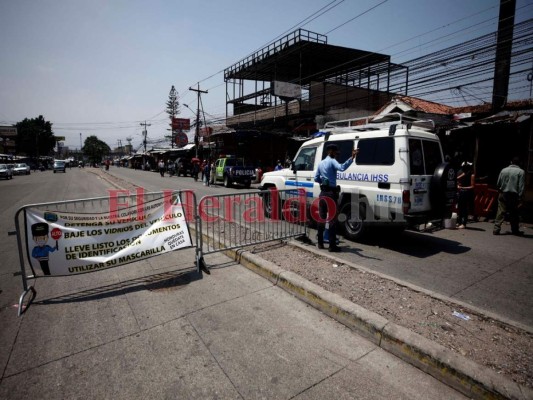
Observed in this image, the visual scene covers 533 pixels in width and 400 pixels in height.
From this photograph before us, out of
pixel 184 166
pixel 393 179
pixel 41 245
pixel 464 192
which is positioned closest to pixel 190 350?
pixel 41 245

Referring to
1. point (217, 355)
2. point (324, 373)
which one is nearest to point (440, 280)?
point (324, 373)

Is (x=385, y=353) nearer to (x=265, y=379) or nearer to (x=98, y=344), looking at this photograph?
(x=265, y=379)

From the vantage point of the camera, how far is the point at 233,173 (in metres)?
19.7

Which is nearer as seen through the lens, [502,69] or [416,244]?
[416,244]

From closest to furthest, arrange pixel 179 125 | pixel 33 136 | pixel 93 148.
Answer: pixel 179 125, pixel 33 136, pixel 93 148

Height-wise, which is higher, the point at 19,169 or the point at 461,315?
the point at 19,169

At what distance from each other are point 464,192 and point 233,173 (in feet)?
46.4

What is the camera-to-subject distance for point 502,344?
2738 mm

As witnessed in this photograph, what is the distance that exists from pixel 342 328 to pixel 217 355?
145 centimetres

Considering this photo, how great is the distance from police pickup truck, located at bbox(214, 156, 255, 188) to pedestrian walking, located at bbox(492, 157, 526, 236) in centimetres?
1469

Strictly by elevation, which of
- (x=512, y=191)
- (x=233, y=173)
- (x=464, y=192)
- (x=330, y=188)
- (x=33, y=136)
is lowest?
(x=464, y=192)

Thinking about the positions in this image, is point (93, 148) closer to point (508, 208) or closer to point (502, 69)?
point (502, 69)

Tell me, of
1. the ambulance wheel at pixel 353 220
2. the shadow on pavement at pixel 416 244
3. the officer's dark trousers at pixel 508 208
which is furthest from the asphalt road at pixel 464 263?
the officer's dark trousers at pixel 508 208

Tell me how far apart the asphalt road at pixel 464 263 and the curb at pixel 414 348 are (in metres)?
1.25
